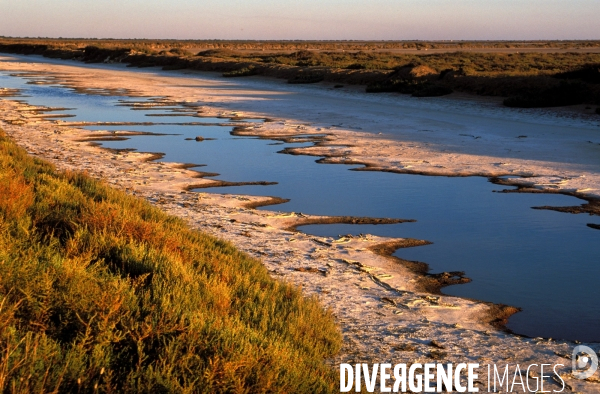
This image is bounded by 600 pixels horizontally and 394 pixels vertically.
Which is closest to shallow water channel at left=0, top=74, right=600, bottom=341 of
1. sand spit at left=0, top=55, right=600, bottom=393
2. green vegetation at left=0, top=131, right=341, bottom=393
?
sand spit at left=0, top=55, right=600, bottom=393

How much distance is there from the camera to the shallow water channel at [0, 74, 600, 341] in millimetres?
7215

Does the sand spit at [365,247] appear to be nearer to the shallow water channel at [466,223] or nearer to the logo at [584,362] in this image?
the logo at [584,362]

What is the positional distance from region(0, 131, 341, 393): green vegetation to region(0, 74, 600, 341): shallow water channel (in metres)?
2.40

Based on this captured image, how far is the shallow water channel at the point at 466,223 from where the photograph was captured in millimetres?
7215

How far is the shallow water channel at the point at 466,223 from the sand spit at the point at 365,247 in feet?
1.42

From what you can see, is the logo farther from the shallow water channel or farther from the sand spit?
the shallow water channel

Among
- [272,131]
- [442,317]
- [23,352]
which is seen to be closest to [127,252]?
[23,352]

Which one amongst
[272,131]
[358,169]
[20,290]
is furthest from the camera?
[272,131]

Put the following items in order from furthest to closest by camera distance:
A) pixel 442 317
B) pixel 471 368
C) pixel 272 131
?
pixel 272 131
pixel 442 317
pixel 471 368

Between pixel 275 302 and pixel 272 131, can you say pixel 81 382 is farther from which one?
pixel 272 131

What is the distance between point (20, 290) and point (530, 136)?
16443 millimetres

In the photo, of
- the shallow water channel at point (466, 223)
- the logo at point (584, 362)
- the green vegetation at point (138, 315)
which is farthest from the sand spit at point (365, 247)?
the green vegetation at point (138, 315)

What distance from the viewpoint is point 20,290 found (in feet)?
14.6

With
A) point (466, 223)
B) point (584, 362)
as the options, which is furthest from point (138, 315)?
point (466, 223)
